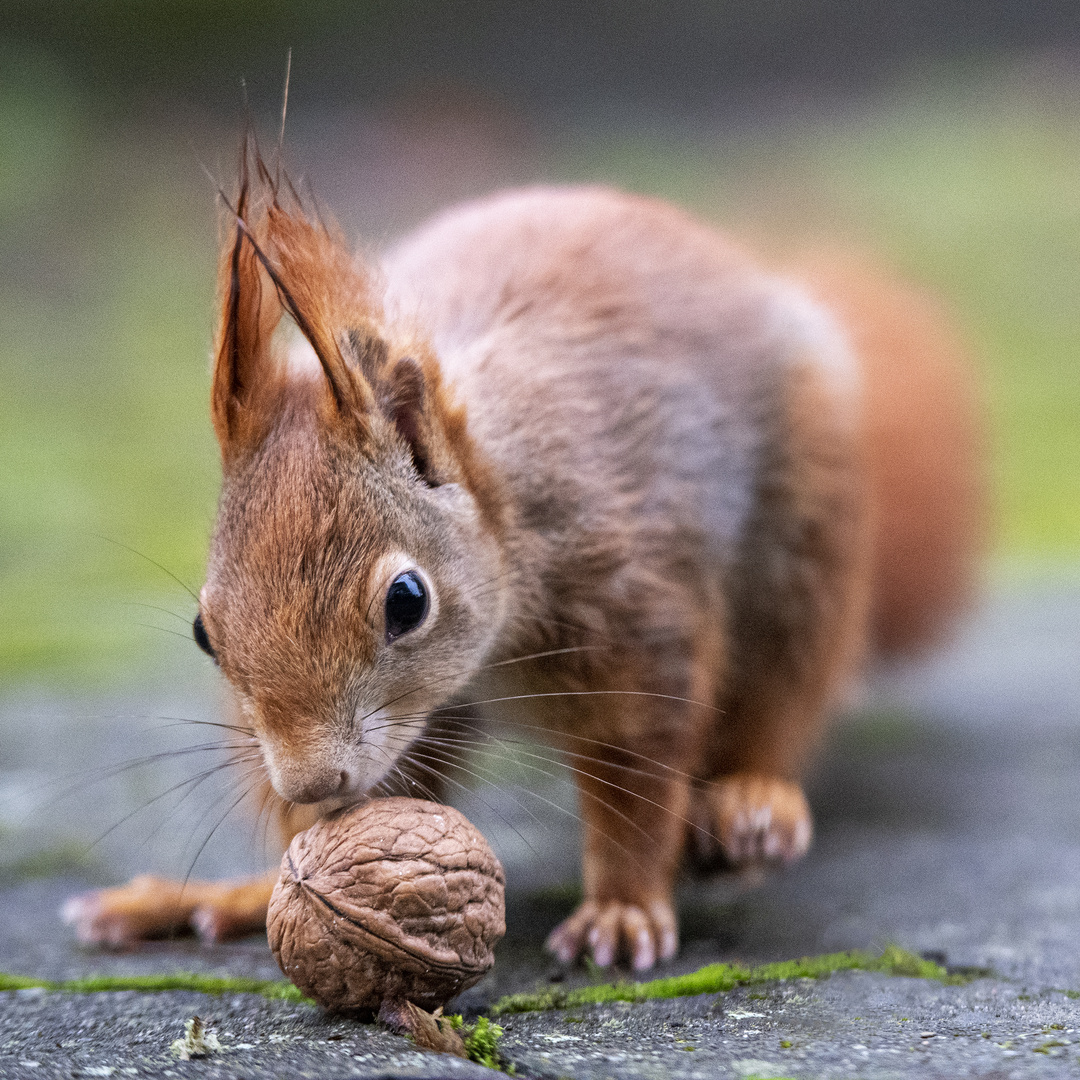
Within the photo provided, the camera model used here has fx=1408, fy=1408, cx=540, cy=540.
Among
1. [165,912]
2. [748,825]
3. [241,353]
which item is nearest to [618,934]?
[748,825]

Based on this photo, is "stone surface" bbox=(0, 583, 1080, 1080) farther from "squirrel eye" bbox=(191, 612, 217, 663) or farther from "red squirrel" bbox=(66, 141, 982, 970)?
"squirrel eye" bbox=(191, 612, 217, 663)

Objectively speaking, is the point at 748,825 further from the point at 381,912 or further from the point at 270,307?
the point at 270,307

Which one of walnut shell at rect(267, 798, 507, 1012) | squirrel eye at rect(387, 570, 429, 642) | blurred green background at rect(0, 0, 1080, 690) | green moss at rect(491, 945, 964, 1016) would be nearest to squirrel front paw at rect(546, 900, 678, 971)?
green moss at rect(491, 945, 964, 1016)

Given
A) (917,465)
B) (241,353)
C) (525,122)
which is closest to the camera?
(241,353)

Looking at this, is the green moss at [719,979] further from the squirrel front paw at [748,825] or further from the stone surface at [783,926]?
the squirrel front paw at [748,825]

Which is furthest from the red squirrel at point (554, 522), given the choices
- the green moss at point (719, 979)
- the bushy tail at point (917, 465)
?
the bushy tail at point (917, 465)

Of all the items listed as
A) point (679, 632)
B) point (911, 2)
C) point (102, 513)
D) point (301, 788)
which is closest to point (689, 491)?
point (679, 632)
